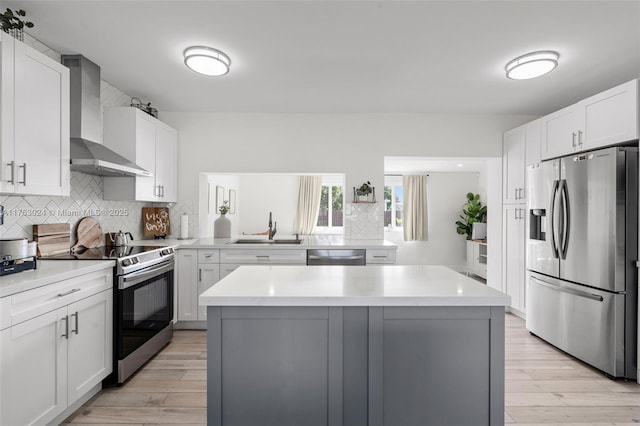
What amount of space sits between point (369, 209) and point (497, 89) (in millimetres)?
1829

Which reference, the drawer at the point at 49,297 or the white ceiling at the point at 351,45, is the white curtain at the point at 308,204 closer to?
the white ceiling at the point at 351,45

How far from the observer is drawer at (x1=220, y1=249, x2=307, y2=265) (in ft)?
11.9

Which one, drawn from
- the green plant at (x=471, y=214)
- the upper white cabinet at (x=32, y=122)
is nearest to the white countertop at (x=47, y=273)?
the upper white cabinet at (x=32, y=122)

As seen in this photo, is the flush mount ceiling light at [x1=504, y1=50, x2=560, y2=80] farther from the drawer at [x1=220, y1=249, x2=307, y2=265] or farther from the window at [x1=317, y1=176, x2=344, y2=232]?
the window at [x1=317, y1=176, x2=344, y2=232]

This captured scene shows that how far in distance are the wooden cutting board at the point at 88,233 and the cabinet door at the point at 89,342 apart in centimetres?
81

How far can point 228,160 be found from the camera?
416 cm

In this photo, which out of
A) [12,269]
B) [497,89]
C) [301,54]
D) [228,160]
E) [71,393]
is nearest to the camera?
[12,269]

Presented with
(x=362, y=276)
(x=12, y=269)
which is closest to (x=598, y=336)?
(x=362, y=276)

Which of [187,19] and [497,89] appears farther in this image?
[497,89]

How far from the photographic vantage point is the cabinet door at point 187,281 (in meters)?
3.62

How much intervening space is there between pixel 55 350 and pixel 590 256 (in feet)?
12.1

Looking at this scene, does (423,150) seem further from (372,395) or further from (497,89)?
(372,395)

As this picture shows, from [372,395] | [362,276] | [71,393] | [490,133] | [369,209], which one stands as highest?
[490,133]

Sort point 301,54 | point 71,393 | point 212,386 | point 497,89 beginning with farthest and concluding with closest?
point 497,89 < point 301,54 < point 71,393 < point 212,386
